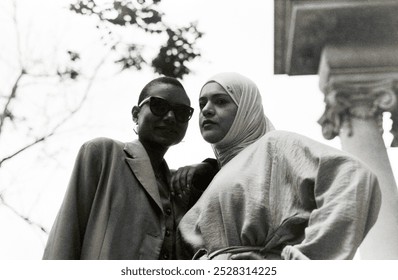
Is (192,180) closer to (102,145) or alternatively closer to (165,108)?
(165,108)

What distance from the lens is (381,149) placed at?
5.19 meters

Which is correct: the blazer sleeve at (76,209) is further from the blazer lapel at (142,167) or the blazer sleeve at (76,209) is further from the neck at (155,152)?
the neck at (155,152)

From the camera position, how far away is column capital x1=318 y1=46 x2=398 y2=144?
17.5 ft

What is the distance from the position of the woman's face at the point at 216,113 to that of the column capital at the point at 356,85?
158 cm

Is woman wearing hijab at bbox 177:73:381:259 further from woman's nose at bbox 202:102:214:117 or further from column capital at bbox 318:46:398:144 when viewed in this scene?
column capital at bbox 318:46:398:144

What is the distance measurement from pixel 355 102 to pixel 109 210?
2486 mm

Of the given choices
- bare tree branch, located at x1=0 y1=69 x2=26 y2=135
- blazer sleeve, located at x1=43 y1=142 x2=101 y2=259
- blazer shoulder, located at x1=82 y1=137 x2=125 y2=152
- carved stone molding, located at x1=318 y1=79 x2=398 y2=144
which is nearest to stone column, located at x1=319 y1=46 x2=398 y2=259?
carved stone molding, located at x1=318 y1=79 x2=398 y2=144

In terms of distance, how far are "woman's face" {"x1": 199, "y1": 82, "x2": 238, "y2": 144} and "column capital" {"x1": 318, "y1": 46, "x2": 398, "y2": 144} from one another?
1578 mm

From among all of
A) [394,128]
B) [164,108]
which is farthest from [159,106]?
[394,128]

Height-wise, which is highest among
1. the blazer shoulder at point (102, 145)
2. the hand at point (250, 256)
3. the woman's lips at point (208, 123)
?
the woman's lips at point (208, 123)

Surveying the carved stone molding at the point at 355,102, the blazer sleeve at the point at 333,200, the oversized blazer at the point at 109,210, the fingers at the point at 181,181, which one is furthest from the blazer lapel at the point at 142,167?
the carved stone molding at the point at 355,102

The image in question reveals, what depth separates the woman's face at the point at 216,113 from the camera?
395cm
